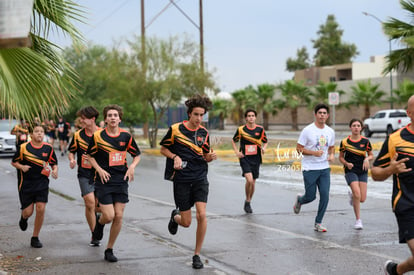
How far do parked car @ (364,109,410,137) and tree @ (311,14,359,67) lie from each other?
155ft

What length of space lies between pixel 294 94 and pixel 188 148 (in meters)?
47.3

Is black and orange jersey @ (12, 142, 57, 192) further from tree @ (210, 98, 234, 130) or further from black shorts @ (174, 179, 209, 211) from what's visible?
tree @ (210, 98, 234, 130)

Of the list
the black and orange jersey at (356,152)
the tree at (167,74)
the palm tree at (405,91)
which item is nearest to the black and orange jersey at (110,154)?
the black and orange jersey at (356,152)

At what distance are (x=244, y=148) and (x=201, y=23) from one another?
76.1 ft

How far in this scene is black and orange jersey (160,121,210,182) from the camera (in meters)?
7.48

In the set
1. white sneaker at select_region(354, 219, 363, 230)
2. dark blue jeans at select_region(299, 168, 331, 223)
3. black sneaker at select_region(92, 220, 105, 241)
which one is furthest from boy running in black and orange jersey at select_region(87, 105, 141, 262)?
white sneaker at select_region(354, 219, 363, 230)

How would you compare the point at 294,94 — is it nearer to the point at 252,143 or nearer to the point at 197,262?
the point at 252,143

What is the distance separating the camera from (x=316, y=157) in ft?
31.4

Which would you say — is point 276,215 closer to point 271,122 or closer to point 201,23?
point 201,23

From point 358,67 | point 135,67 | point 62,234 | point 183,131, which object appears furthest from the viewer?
point 358,67

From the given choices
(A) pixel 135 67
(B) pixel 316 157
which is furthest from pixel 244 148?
(A) pixel 135 67

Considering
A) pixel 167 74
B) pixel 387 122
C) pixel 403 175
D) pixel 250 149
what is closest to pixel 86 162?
pixel 250 149

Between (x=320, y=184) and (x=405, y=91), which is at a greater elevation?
(x=405, y=91)

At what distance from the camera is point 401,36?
60.1ft
